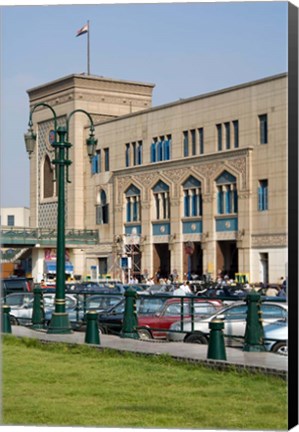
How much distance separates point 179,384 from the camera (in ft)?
48.6

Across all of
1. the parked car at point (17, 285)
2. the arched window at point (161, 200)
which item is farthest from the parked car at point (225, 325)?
the arched window at point (161, 200)

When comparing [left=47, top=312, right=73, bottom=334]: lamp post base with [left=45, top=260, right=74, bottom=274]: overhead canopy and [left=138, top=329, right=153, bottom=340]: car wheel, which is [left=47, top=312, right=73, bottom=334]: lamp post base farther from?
[left=45, top=260, right=74, bottom=274]: overhead canopy

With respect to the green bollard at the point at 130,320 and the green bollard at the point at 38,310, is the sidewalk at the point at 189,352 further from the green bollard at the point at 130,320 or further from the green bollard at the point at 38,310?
the green bollard at the point at 38,310

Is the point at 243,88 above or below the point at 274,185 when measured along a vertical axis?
above

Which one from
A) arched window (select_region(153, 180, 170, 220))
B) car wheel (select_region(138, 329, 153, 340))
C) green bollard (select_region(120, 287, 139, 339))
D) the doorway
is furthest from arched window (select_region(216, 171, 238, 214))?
green bollard (select_region(120, 287, 139, 339))

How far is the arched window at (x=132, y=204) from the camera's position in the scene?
79.3m

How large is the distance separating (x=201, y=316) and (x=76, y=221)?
65153 millimetres

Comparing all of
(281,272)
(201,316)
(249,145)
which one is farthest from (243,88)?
(201,316)

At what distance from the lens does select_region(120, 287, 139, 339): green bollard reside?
2281 centimetres

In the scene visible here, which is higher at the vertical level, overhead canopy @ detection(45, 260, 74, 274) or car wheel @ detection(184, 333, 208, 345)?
overhead canopy @ detection(45, 260, 74, 274)

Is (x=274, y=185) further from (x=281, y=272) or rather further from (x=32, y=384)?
(x=32, y=384)

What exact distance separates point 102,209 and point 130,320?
61777 millimetres

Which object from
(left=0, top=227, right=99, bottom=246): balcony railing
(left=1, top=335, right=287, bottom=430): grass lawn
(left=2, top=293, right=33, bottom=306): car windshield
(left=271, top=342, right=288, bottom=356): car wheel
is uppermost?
(left=0, top=227, right=99, bottom=246): balcony railing

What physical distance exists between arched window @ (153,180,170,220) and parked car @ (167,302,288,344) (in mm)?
53542
